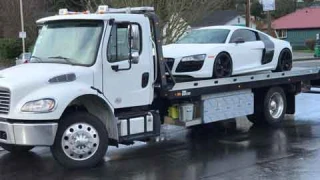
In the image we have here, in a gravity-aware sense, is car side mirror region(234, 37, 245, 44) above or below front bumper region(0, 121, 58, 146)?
above

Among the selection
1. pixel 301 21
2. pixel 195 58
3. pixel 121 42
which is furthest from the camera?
pixel 301 21

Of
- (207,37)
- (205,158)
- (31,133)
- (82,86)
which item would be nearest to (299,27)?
(207,37)

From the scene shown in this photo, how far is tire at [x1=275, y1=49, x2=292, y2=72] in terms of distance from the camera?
43.0 feet

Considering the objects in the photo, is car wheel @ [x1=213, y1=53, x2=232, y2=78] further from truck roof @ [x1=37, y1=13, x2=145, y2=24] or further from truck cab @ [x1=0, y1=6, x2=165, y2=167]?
truck roof @ [x1=37, y1=13, x2=145, y2=24]

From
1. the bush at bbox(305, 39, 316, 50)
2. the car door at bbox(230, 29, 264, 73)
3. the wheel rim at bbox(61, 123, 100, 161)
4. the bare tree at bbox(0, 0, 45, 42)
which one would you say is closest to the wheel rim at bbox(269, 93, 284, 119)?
the car door at bbox(230, 29, 264, 73)

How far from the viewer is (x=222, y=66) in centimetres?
1153

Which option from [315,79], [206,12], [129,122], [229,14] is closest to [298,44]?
[229,14]

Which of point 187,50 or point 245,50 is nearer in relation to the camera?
point 187,50

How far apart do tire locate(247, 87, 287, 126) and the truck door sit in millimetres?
3732

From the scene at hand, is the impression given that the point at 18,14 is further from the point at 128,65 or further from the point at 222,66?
the point at 128,65

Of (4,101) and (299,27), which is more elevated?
(4,101)

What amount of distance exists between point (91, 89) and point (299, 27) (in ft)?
Answer: 232

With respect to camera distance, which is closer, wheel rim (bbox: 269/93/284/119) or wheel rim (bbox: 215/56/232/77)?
wheel rim (bbox: 215/56/232/77)

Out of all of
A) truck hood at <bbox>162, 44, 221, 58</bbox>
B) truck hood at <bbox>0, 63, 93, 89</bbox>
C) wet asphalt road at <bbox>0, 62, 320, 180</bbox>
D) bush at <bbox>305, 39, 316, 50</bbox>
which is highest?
truck hood at <bbox>162, 44, 221, 58</bbox>
